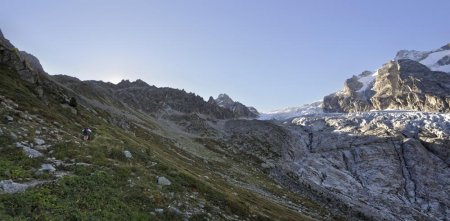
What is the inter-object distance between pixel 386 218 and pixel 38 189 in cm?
8529

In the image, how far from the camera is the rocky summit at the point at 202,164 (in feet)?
77.4

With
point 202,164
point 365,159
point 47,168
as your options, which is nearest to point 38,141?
point 47,168

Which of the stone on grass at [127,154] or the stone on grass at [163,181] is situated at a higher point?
the stone on grass at [127,154]

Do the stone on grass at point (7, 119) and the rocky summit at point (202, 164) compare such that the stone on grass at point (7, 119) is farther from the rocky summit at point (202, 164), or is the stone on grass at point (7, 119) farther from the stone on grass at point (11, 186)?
the stone on grass at point (11, 186)

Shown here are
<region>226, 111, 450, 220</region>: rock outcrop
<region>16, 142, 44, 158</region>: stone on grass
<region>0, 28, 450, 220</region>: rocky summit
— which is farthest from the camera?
<region>226, 111, 450, 220</region>: rock outcrop

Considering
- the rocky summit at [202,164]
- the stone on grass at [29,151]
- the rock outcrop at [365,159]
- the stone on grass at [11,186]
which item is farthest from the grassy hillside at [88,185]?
the rock outcrop at [365,159]

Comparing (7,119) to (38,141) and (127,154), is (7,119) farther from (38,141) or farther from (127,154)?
(127,154)

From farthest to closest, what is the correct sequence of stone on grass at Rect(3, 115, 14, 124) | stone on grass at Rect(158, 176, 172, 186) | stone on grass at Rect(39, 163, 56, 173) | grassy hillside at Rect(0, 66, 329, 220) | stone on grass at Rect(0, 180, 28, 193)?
stone on grass at Rect(3, 115, 14, 124) < stone on grass at Rect(158, 176, 172, 186) < stone on grass at Rect(39, 163, 56, 173) < stone on grass at Rect(0, 180, 28, 193) < grassy hillside at Rect(0, 66, 329, 220)

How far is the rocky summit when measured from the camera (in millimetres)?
23594

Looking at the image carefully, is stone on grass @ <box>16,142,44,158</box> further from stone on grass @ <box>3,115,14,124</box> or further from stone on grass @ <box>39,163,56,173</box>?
stone on grass @ <box>3,115,14,124</box>

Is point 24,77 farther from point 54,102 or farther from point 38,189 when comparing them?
point 38,189

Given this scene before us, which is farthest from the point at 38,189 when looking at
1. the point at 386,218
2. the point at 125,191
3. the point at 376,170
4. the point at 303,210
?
the point at 376,170

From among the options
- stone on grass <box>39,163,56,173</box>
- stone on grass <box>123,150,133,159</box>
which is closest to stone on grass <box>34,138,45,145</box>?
stone on grass <box>39,163,56,173</box>

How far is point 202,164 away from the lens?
80.9m
